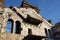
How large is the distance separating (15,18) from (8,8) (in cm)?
152

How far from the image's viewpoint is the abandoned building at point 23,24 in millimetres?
15844

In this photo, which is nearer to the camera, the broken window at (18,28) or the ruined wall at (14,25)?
the ruined wall at (14,25)

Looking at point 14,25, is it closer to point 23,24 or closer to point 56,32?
point 23,24

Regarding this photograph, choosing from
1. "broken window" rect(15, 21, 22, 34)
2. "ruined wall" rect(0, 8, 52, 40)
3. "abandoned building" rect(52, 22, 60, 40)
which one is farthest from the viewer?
"abandoned building" rect(52, 22, 60, 40)

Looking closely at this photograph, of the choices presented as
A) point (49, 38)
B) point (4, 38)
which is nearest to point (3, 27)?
point (4, 38)

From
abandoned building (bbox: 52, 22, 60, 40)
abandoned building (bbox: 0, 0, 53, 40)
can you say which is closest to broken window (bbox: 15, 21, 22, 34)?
abandoned building (bbox: 0, 0, 53, 40)

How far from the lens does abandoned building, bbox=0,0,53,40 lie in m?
15.8

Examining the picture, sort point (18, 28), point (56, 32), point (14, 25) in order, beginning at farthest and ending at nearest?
point (56, 32) < point (18, 28) < point (14, 25)

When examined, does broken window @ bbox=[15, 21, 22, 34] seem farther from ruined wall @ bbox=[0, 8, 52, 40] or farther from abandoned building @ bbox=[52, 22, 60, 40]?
abandoned building @ bbox=[52, 22, 60, 40]

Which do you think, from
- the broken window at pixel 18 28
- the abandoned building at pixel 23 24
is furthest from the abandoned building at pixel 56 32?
the broken window at pixel 18 28

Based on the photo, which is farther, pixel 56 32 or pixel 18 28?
pixel 56 32

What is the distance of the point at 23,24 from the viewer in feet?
57.0

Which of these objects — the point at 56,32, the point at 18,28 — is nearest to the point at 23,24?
the point at 18,28

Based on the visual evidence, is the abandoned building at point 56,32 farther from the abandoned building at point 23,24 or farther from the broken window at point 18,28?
the broken window at point 18,28
